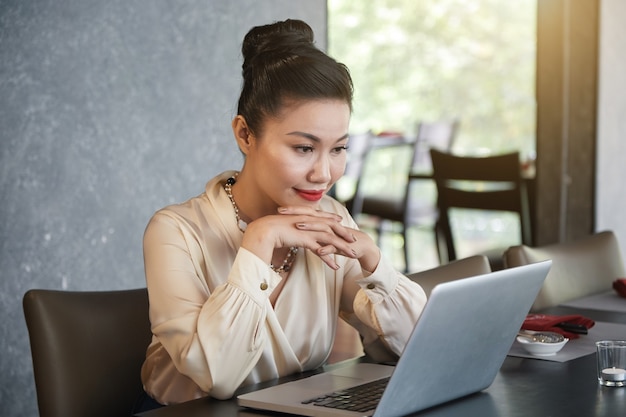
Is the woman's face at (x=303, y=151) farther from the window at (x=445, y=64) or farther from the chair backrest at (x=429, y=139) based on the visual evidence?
the window at (x=445, y=64)

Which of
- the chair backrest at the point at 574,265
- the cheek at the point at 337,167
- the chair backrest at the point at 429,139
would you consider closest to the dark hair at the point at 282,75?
the cheek at the point at 337,167

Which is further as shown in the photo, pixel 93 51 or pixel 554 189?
pixel 554 189

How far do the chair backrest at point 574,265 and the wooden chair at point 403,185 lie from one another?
114 inches

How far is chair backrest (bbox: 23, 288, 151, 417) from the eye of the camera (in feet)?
5.28

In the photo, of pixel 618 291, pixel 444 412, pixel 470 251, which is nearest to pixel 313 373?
pixel 444 412

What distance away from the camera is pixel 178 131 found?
2809 millimetres

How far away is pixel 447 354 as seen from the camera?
1.29 meters

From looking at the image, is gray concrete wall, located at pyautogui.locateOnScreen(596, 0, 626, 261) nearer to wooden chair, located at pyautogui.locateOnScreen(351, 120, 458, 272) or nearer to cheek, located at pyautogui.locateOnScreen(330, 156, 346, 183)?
wooden chair, located at pyautogui.locateOnScreen(351, 120, 458, 272)

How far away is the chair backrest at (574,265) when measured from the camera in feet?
7.40

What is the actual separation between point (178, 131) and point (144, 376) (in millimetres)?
1200

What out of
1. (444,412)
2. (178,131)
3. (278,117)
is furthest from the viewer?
(178,131)

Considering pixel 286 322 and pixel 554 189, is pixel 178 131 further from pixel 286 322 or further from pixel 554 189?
pixel 554 189

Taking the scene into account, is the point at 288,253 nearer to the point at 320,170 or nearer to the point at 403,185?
the point at 320,170

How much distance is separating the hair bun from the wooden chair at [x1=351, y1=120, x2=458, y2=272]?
363cm
